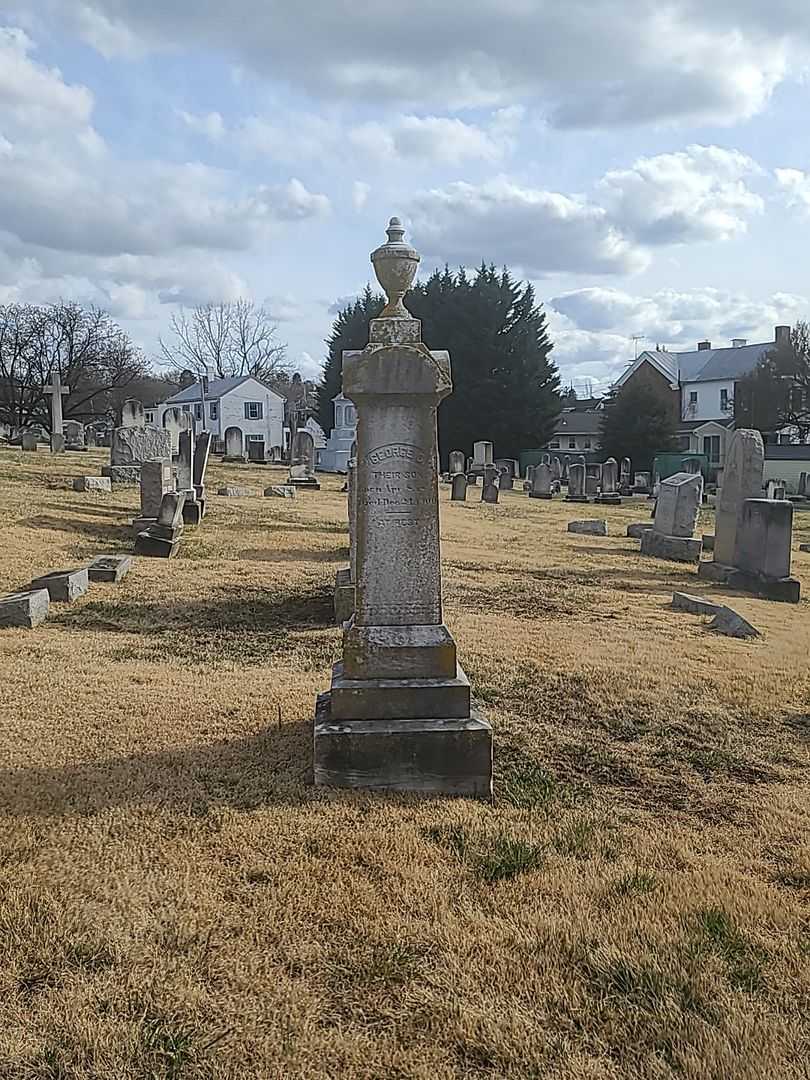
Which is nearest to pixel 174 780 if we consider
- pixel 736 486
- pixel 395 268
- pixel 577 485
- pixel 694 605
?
pixel 395 268

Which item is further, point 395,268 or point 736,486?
point 736,486

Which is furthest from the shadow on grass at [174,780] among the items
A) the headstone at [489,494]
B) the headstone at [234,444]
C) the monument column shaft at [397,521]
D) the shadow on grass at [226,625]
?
the headstone at [234,444]

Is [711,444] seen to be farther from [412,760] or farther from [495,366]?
[412,760]

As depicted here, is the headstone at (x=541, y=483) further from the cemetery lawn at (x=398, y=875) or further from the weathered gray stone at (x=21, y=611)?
the weathered gray stone at (x=21, y=611)

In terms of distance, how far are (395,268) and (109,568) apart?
577cm

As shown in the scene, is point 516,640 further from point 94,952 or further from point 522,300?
point 522,300

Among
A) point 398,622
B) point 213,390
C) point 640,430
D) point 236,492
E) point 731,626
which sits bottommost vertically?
point 731,626

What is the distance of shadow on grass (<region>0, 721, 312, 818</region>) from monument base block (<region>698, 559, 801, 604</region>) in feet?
27.4

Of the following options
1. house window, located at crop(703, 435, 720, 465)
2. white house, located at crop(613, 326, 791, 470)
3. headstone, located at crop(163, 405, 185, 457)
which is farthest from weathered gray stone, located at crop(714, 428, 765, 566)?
white house, located at crop(613, 326, 791, 470)

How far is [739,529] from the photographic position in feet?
39.8

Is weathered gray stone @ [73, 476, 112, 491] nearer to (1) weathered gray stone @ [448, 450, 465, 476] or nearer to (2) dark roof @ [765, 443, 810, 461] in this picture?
(1) weathered gray stone @ [448, 450, 465, 476]

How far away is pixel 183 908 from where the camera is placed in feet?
10.7

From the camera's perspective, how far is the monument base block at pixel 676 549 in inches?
552

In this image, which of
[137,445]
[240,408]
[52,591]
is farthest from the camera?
[240,408]
